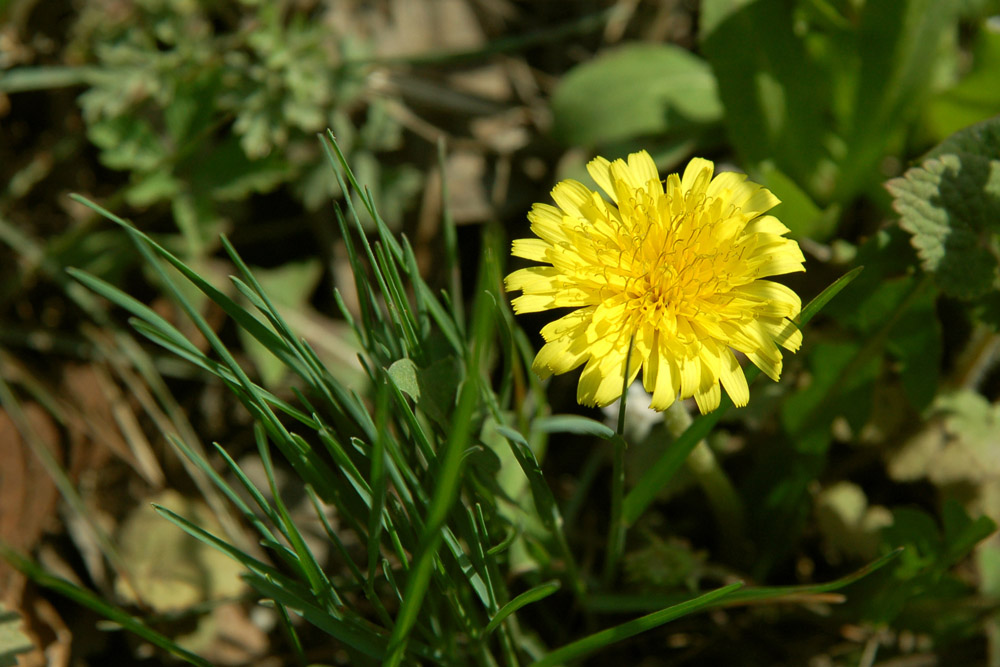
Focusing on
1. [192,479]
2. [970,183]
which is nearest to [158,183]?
[192,479]

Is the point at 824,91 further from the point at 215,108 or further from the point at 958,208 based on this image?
the point at 215,108

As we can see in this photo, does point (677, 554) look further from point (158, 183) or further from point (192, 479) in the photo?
point (158, 183)

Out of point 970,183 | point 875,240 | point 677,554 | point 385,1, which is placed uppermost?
point 385,1

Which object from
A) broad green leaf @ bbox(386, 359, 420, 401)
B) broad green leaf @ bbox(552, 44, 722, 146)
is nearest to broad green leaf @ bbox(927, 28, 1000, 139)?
broad green leaf @ bbox(552, 44, 722, 146)

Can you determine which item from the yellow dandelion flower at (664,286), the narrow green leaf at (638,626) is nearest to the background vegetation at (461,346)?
the narrow green leaf at (638,626)

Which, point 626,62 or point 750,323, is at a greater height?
point 626,62

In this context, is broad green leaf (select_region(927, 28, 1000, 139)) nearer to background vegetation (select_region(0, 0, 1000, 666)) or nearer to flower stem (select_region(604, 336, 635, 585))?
background vegetation (select_region(0, 0, 1000, 666))

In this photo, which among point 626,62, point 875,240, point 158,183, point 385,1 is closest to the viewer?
point 875,240
